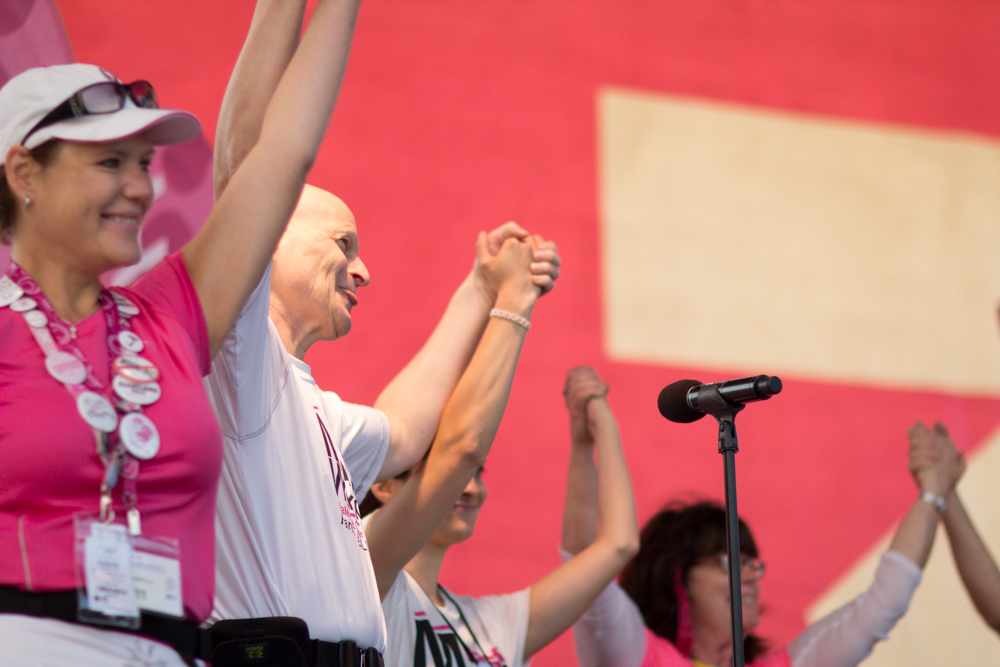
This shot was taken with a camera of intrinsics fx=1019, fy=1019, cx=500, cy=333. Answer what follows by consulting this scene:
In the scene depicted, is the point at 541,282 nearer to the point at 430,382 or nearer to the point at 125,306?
the point at 430,382

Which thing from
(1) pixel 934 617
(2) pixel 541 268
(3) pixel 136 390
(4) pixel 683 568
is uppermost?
(2) pixel 541 268

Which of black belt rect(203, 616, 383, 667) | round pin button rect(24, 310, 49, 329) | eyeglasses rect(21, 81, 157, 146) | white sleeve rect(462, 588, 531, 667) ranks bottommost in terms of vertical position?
white sleeve rect(462, 588, 531, 667)

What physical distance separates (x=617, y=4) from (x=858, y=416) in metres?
1.50

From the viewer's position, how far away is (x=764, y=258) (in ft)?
10.6

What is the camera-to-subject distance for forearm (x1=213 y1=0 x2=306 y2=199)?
120 centimetres

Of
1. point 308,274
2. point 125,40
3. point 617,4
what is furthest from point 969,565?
point 125,40

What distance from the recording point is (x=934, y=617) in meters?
3.12

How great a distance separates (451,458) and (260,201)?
2.25 feet

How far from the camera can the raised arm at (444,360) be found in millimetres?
1651

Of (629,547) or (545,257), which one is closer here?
(545,257)

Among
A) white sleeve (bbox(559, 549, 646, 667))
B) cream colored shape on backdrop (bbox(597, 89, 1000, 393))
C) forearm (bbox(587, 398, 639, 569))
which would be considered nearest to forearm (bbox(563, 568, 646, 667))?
white sleeve (bbox(559, 549, 646, 667))

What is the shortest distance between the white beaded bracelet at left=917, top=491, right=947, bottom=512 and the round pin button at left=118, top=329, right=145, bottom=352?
6.25ft

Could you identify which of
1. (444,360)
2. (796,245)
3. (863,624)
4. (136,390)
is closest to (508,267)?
(444,360)

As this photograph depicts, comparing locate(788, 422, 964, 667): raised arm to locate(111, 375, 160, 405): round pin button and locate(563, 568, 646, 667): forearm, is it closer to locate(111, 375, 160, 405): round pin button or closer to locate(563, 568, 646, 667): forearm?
locate(563, 568, 646, 667): forearm
